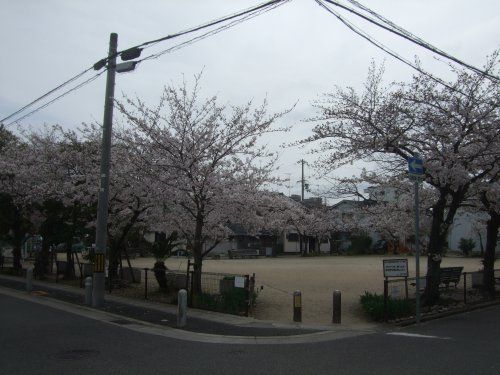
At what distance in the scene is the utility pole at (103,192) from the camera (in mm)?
14972

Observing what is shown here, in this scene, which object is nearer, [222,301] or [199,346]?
[199,346]

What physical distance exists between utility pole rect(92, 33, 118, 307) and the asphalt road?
3.28 metres

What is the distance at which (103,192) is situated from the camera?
49.3 feet

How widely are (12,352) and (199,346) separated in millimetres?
3207

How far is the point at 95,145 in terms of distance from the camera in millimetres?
20766

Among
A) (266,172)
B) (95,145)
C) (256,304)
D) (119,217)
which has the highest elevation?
(95,145)

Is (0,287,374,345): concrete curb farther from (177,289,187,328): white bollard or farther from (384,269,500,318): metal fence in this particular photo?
(384,269,500,318): metal fence

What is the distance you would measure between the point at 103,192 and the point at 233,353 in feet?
26.3

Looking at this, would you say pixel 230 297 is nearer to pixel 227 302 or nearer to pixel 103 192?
pixel 227 302

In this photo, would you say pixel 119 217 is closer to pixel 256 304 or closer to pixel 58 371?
pixel 256 304

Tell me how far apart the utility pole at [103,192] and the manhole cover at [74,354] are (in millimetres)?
6616

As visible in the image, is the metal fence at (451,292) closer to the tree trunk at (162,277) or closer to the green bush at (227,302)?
the green bush at (227,302)

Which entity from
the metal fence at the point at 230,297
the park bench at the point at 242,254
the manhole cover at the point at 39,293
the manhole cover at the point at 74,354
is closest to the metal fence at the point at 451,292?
the metal fence at the point at 230,297

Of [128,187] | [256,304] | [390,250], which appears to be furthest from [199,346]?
[390,250]
